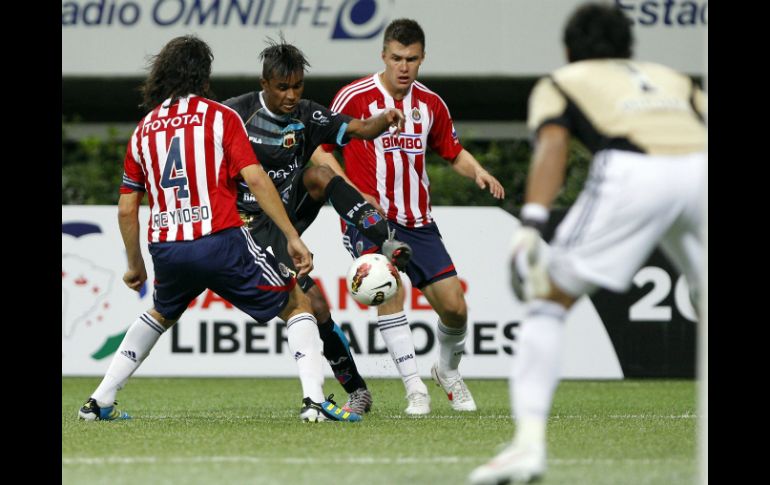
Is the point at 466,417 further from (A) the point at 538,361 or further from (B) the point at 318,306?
(A) the point at 538,361

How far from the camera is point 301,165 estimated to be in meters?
7.59

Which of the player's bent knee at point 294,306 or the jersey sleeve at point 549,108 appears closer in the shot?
the jersey sleeve at point 549,108

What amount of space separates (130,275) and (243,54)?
36.7 feet

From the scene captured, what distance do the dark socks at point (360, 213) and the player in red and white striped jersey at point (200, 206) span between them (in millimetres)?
652

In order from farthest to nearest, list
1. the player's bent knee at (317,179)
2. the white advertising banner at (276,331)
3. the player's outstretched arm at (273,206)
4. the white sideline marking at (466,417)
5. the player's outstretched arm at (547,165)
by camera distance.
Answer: the white advertising banner at (276,331)
the player's bent knee at (317,179)
the white sideline marking at (466,417)
the player's outstretched arm at (273,206)
the player's outstretched arm at (547,165)

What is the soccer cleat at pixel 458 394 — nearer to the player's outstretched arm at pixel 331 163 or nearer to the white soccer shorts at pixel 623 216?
the player's outstretched arm at pixel 331 163

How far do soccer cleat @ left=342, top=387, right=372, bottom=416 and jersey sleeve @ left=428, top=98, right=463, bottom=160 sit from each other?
1.64m

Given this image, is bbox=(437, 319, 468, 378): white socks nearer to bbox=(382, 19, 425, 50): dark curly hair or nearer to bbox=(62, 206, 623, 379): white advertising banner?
bbox=(382, 19, 425, 50): dark curly hair

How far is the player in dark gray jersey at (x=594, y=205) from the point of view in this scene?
4418 mm

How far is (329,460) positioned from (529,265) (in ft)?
4.42

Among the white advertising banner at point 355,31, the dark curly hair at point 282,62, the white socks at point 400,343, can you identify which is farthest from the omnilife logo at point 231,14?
the dark curly hair at point 282,62

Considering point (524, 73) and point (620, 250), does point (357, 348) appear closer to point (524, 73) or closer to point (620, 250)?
point (620, 250)
